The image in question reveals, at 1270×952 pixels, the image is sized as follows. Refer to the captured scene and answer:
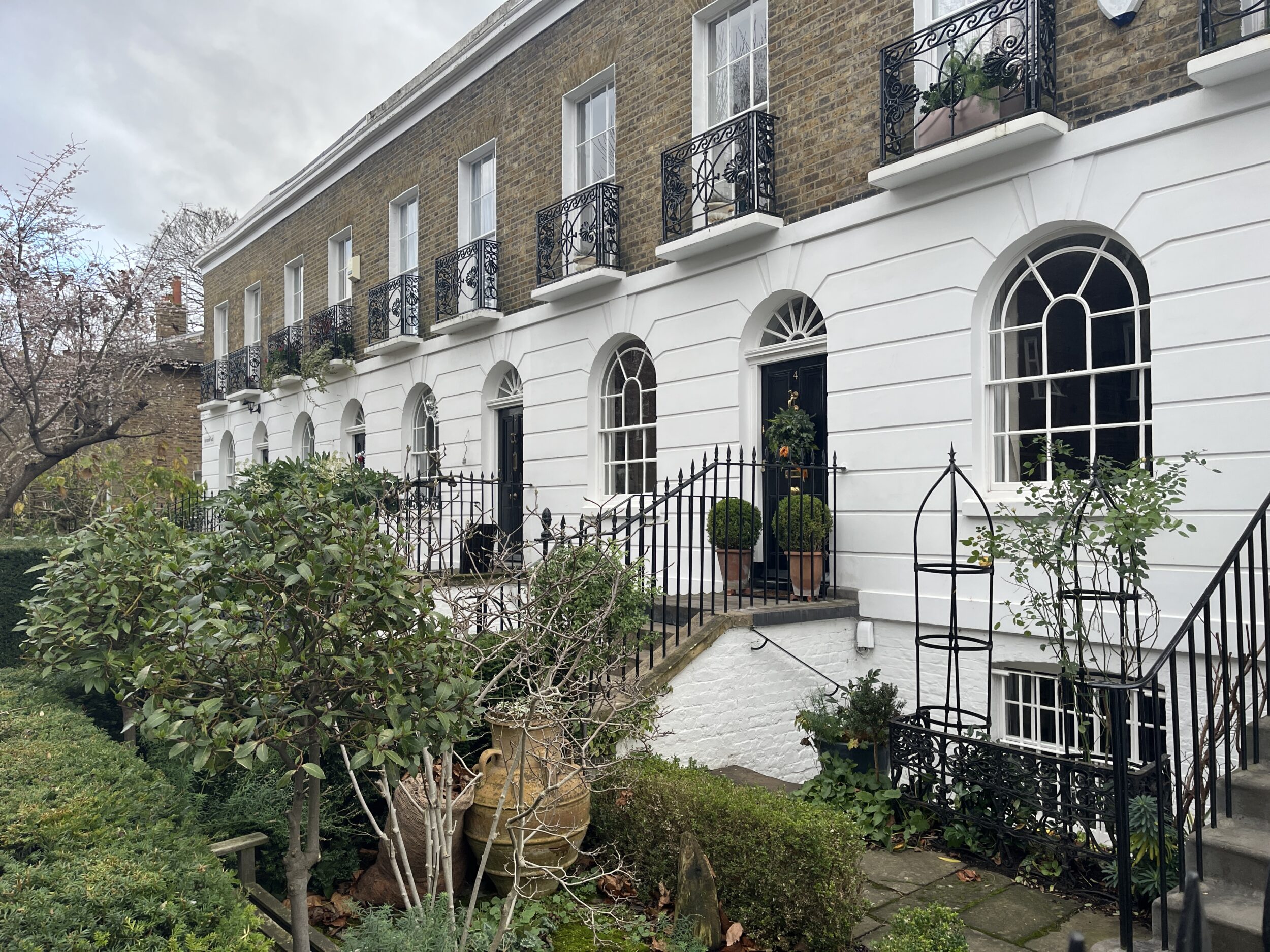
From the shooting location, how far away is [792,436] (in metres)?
8.52

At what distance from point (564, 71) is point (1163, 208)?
7.88 m

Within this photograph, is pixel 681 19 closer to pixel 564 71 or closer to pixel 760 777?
pixel 564 71

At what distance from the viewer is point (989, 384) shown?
7199mm

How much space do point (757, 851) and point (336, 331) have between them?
1447 centimetres

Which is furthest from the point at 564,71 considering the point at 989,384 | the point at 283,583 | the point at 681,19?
the point at 283,583

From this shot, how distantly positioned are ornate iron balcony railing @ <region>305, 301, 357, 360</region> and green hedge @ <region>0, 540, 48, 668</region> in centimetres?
796

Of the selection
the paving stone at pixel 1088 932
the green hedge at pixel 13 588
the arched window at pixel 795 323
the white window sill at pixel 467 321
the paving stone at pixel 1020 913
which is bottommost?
the paving stone at pixel 1020 913

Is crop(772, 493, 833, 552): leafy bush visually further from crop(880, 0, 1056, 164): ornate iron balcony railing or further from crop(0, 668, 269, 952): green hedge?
crop(0, 668, 269, 952): green hedge

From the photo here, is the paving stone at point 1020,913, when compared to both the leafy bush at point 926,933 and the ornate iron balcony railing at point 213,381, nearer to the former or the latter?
the leafy bush at point 926,933

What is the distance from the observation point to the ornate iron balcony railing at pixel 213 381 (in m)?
22.2

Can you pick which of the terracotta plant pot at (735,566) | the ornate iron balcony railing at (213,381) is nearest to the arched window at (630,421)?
the terracotta plant pot at (735,566)

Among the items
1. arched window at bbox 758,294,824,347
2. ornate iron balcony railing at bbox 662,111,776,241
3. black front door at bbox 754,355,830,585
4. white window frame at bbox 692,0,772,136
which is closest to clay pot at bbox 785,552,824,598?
black front door at bbox 754,355,830,585

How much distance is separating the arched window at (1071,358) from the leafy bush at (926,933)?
3.38m

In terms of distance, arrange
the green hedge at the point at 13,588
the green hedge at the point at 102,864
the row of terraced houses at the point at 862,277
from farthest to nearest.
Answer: the green hedge at the point at 13,588
the row of terraced houses at the point at 862,277
the green hedge at the point at 102,864
